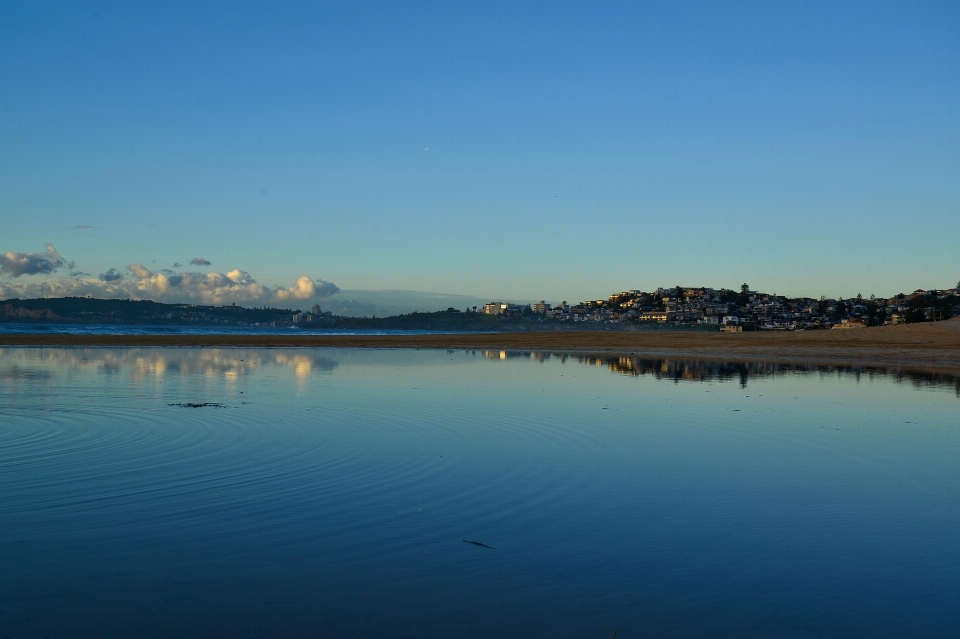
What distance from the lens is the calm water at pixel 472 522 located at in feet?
19.4

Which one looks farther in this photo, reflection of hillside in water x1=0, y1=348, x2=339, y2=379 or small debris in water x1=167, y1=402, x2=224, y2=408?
reflection of hillside in water x1=0, y1=348, x2=339, y2=379

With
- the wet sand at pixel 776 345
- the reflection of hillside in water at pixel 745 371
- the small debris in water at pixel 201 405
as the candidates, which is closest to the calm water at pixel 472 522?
the small debris in water at pixel 201 405

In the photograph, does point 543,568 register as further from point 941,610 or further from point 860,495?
point 860,495

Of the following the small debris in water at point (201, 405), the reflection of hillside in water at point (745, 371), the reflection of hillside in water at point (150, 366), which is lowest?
the reflection of hillside in water at point (745, 371)

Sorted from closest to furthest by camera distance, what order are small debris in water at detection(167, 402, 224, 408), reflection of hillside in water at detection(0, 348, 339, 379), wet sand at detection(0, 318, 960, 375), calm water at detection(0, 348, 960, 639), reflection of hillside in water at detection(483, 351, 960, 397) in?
calm water at detection(0, 348, 960, 639) → small debris in water at detection(167, 402, 224, 408) → reflection of hillside in water at detection(0, 348, 339, 379) → reflection of hillside in water at detection(483, 351, 960, 397) → wet sand at detection(0, 318, 960, 375)

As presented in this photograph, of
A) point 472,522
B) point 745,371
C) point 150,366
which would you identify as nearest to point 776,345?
point 745,371

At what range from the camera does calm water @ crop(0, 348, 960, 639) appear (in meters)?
5.92

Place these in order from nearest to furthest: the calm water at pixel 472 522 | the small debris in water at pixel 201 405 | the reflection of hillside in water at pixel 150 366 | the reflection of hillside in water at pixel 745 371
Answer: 1. the calm water at pixel 472 522
2. the small debris in water at pixel 201 405
3. the reflection of hillside in water at pixel 150 366
4. the reflection of hillside in water at pixel 745 371

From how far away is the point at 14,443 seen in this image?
1274 centimetres

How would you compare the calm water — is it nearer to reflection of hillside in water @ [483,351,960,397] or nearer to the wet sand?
reflection of hillside in water @ [483,351,960,397]

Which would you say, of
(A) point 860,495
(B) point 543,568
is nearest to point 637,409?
(A) point 860,495

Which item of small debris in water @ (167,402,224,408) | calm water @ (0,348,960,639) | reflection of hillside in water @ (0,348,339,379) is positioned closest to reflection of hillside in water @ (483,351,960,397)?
calm water @ (0,348,960,639)

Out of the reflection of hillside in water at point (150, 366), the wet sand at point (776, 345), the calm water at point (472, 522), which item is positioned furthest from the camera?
the wet sand at point (776, 345)

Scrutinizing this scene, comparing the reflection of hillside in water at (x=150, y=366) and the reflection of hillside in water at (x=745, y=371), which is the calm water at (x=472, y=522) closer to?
the reflection of hillside in water at (x=150, y=366)
